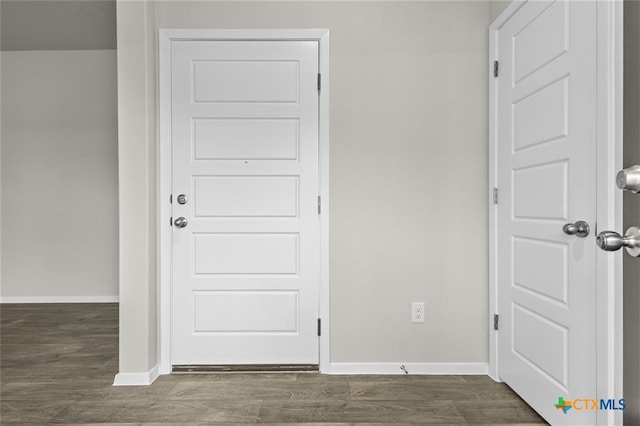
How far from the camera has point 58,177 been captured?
4.38m

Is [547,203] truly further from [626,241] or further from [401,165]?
[626,241]

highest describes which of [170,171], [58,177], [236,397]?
[58,177]

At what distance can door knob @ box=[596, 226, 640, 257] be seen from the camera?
2.94 ft

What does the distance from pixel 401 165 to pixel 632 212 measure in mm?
1326

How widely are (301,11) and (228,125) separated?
2.79ft

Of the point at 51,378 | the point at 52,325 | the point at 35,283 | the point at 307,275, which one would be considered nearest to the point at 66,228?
the point at 35,283

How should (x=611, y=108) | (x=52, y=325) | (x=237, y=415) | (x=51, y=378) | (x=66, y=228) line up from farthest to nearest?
(x=66, y=228) → (x=52, y=325) → (x=51, y=378) → (x=237, y=415) → (x=611, y=108)

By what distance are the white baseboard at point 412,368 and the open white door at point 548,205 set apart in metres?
0.18

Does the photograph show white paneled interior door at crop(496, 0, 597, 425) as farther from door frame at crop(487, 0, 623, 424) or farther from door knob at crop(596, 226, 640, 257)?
door knob at crop(596, 226, 640, 257)

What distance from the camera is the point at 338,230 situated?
2588 mm

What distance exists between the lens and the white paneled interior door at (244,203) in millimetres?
2580

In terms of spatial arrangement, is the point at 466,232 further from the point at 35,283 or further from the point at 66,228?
the point at 35,283

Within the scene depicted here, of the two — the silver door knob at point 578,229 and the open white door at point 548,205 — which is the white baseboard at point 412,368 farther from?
the silver door knob at point 578,229

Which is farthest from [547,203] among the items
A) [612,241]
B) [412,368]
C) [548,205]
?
[412,368]
